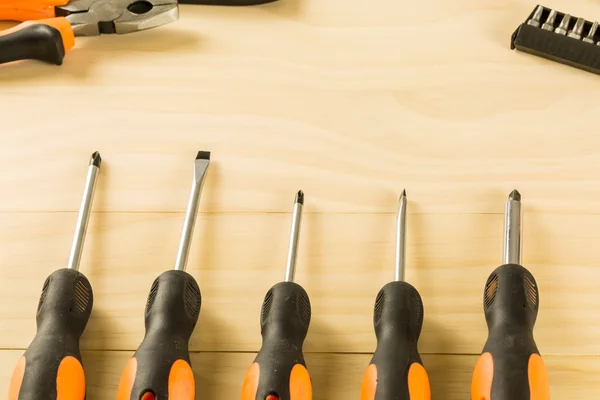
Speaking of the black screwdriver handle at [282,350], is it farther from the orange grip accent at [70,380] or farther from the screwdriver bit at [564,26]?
the screwdriver bit at [564,26]

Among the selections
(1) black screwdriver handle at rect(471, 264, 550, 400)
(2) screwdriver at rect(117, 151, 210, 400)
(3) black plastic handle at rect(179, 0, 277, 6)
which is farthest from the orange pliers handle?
(1) black screwdriver handle at rect(471, 264, 550, 400)

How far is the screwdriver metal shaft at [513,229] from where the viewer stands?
1.85 feet

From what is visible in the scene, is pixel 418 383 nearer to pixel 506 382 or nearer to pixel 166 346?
pixel 506 382

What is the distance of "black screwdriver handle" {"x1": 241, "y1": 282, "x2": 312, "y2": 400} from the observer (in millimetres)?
478

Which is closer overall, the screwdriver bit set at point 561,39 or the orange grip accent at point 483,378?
the orange grip accent at point 483,378

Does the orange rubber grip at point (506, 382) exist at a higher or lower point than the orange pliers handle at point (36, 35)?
lower

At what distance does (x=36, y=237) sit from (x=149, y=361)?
7.6 inches

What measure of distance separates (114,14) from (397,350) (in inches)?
17.9

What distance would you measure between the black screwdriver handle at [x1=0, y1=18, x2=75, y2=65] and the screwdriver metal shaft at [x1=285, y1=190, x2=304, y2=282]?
0.29m

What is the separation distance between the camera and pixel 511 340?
49 centimetres

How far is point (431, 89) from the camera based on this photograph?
691 mm

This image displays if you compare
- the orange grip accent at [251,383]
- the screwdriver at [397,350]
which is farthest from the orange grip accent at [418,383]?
the orange grip accent at [251,383]

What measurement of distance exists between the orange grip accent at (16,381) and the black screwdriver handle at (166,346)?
0.07 meters

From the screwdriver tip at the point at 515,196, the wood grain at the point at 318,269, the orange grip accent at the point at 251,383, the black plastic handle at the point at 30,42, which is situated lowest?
the orange grip accent at the point at 251,383
